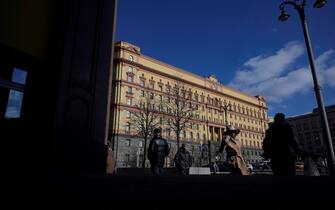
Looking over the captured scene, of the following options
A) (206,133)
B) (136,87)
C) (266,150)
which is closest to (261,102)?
(206,133)

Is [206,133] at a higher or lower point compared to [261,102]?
lower

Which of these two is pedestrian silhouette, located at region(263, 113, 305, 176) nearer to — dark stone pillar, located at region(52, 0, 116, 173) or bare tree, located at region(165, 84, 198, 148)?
dark stone pillar, located at region(52, 0, 116, 173)

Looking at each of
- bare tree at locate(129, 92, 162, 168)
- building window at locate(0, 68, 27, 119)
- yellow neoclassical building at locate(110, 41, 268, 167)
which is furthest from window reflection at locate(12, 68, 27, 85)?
yellow neoclassical building at locate(110, 41, 268, 167)

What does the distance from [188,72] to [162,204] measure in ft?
228

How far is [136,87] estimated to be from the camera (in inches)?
2235

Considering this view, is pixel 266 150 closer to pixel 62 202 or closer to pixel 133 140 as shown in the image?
pixel 62 202

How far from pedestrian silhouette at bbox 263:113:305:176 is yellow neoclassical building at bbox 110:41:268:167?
33.7 metres

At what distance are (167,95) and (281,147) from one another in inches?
2135

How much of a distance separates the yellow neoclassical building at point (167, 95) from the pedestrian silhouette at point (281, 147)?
33705mm

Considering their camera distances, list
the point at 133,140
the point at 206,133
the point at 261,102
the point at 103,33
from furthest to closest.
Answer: the point at 261,102 < the point at 206,133 < the point at 133,140 < the point at 103,33

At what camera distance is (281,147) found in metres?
5.36

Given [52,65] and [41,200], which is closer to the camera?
[41,200]

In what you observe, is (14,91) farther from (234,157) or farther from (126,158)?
(126,158)

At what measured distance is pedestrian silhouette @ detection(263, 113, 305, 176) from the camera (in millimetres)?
5250
